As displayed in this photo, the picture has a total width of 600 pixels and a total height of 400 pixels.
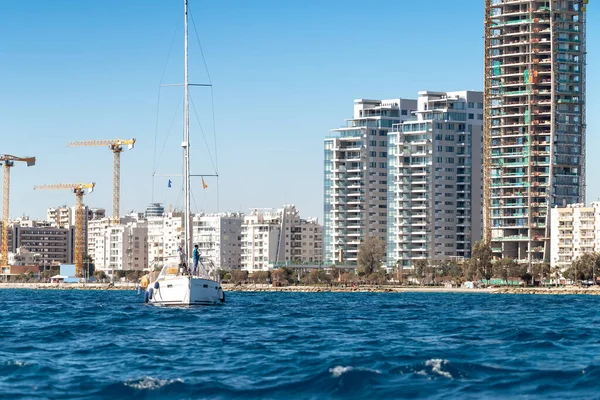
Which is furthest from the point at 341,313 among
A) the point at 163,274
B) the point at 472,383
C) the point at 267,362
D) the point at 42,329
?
the point at 472,383

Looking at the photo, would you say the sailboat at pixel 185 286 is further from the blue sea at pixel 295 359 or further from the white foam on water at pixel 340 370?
the white foam on water at pixel 340 370

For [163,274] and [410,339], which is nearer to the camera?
[410,339]

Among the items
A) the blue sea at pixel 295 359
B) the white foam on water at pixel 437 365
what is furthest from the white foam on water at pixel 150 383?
the white foam on water at pixel 437 365

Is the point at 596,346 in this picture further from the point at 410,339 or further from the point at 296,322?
the point at 296,322

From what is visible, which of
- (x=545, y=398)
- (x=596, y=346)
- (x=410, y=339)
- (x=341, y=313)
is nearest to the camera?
(x=545, y=398)

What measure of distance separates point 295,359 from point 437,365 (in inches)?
275

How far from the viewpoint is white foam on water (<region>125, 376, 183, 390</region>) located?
4444 cm

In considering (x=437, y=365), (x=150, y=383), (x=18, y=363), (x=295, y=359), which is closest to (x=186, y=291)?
(x=295, y=359)

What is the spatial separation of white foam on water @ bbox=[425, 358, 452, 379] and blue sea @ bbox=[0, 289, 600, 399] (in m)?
0.05

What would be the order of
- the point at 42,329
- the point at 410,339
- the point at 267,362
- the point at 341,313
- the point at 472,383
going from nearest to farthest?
the point at 472,383 < the point at 267,362 < the point at 410,339 < the point at 42,329 < the point at 341,313

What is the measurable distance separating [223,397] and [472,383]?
9.39m

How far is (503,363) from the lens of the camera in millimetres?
51375

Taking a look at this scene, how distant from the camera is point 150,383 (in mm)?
45188

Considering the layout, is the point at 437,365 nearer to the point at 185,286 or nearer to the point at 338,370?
the point at 338,370
